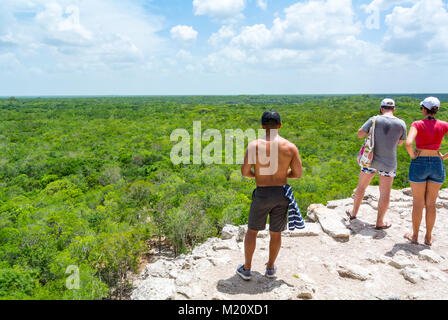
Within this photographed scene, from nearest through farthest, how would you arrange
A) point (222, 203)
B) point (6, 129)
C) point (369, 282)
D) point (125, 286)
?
1. point (369, 282)
2. point (125, 286)
3. point (222, 203)
4. point (6, 129)

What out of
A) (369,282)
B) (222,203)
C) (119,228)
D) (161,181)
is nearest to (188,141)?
(161,181)

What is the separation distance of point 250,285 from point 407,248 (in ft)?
7.74

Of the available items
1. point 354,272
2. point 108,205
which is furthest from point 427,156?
point 108,205

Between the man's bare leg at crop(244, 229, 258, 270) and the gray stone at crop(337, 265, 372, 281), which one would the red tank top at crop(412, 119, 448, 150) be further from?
the man's bare leg at crop(244, 229, 258, 270)

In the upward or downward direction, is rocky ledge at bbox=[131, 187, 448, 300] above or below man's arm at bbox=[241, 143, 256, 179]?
below

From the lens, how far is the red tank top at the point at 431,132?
140 inches

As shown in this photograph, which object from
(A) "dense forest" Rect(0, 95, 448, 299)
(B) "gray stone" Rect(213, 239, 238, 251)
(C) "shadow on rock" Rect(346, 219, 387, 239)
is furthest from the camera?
(A) "dense forest" Rect(0, 95, 448, 299)

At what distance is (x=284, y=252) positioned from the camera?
13.4 ft

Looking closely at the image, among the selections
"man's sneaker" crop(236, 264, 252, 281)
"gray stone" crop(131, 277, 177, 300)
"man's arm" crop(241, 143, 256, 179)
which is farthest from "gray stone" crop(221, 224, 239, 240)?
"man's arm" crop(241, 143, 256, 179)

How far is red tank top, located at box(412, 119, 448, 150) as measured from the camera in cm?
357

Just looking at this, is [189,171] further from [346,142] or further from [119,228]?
[346,142]

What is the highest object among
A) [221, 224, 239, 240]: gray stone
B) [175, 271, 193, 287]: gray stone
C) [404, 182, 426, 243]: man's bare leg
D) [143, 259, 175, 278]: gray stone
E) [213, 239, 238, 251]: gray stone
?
[404, 182, 426, 243]: man's bare leg

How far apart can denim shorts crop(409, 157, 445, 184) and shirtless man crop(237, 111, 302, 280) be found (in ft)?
6.12
